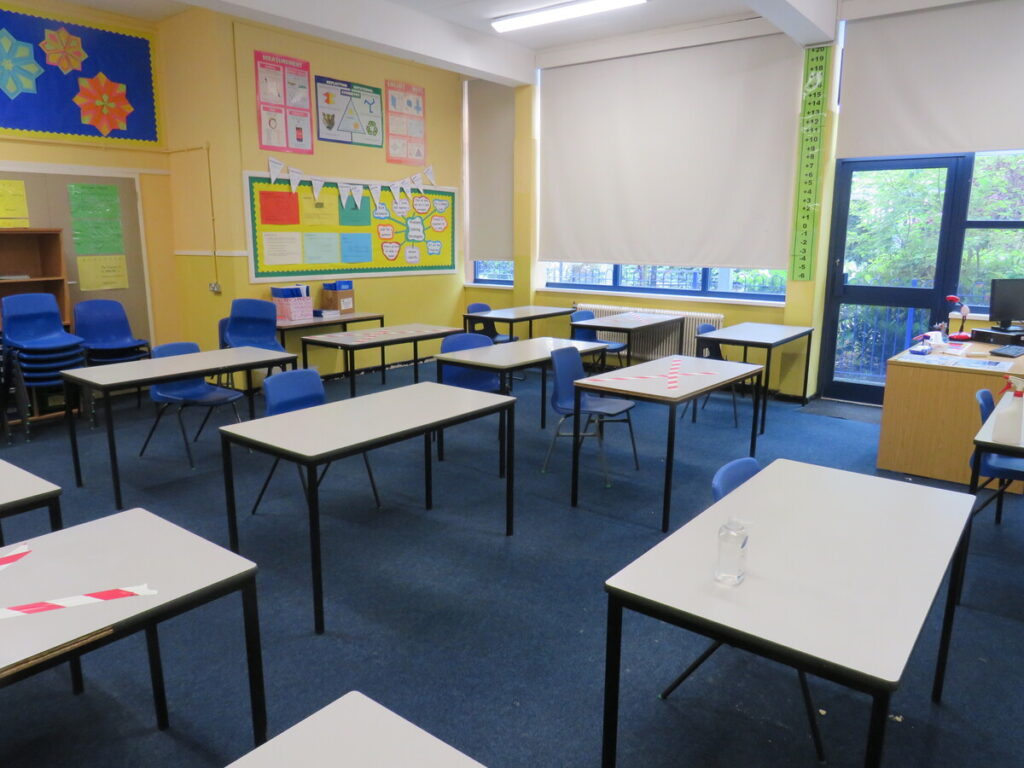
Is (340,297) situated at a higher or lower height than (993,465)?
higher

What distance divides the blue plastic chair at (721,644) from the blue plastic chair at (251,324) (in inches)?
173

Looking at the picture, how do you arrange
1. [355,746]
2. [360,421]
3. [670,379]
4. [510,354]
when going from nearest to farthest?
[355,746]
[360,421]
[670,379]
[510,354]

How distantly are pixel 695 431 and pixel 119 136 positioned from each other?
547cm

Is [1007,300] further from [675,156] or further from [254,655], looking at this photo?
[254,655]

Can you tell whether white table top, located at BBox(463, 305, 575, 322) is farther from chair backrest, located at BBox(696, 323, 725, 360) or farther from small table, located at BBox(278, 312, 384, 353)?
chair backrest, located at BBox(696, 323, 725, 360)

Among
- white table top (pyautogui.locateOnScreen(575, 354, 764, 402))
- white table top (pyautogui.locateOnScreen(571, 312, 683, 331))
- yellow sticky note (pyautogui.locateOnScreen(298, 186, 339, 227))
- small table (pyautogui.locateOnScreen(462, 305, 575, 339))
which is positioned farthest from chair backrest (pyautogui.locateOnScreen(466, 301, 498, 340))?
white table top (pyautogui.locateOnScreen(575, 354, 764, 402))

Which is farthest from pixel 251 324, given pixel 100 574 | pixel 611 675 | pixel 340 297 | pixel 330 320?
pixel 611 675

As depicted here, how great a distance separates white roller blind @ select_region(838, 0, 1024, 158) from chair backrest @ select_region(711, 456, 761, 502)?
435cm

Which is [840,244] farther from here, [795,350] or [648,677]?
[648,677]

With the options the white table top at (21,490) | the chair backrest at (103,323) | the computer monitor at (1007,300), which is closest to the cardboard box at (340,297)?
the chair backrest at (103,323)

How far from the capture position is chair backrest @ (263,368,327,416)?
137 inches

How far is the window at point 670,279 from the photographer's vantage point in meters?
6.75

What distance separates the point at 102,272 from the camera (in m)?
6.07

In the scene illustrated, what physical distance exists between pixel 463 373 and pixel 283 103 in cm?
336
